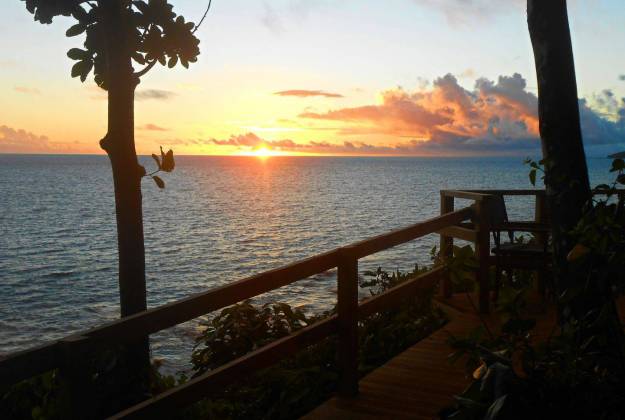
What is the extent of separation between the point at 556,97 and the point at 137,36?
12.4ft

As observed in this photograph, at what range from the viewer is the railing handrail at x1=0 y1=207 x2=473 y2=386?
264 cm

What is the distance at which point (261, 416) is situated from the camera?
17.3 ft

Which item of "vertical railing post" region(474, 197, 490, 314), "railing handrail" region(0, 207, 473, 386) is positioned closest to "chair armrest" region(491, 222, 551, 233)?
"vertical railing post" region(474, 197, 490, 314)

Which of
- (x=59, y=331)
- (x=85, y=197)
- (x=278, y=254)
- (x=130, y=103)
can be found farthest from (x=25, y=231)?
(x=130, y=103)

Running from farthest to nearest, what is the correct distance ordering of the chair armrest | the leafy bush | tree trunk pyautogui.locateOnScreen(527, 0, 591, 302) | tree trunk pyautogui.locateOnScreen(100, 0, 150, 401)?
1. the chair armrest
2. tree trunk pyautogui.locateOnScreen(100, 0, 150, 401)
3. the leafy bush
4. tree trunk pyautogui.locateOnScreen(527, 0, 591, 302)

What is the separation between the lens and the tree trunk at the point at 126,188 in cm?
605

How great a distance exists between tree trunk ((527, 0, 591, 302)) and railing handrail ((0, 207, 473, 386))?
1.28 m

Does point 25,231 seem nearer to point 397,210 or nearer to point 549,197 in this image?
point 397,210

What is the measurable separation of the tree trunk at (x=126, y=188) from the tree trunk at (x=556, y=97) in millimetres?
3572

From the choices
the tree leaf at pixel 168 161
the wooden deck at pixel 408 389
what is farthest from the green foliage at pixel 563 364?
the tree leaf at pixel 168 161

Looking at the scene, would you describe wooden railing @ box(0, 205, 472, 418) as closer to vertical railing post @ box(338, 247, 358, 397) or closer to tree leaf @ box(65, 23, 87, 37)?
vertical railing post @ box(338, 247, 358, 397)

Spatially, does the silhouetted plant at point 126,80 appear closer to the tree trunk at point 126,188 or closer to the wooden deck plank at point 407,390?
the tree trunk at point 126,188

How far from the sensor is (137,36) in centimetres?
617

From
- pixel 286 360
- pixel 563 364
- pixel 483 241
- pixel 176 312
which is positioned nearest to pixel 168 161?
pixel 176 312
